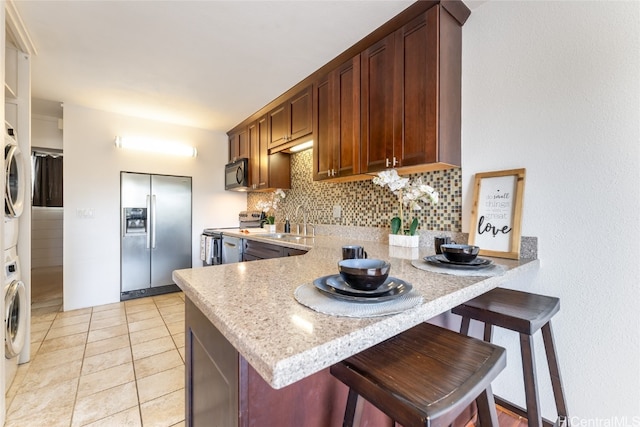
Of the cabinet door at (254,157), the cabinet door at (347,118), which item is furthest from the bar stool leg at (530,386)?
the cabinet door at (254,157)

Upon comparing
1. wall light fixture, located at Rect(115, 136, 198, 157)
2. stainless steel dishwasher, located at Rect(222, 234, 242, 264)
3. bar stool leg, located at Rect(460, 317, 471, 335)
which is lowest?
bar stool leg, located at Rect(460, 317, 471, 335)

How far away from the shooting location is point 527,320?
1.04 metres

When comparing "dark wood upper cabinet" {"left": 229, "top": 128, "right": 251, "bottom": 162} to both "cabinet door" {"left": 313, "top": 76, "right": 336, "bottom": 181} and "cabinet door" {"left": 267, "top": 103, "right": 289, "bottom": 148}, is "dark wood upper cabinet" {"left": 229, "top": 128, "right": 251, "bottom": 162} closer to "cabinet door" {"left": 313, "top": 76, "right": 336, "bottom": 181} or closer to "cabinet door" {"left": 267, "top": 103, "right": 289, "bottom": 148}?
"cabinet door" {"left": 267, "top": 103, "right": 289, "bottom": 148}

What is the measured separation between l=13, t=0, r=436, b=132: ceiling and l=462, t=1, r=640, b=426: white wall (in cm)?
77

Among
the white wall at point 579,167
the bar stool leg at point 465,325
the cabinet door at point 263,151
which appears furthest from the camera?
the cabinet door at point 263,151

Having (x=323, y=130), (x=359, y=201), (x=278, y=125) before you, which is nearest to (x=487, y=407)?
(x=359, y=201)

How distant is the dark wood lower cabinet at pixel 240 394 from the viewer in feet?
2.26

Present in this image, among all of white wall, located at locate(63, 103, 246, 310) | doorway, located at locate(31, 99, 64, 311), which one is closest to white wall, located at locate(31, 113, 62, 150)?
doorway, located at locate(31, 99, 64, 311)

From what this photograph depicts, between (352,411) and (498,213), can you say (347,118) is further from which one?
(352,411)

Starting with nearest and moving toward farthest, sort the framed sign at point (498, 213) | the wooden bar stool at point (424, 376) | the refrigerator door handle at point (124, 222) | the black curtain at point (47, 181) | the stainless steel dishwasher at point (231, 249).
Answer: the wooden bar stool at point (424, 376) → the framed sign at point (498, 213) → the stainless steel dishwasher at point (231, 249) → the refrigerator door handle at point (124, 222) → the black curtain at point (47, 181)

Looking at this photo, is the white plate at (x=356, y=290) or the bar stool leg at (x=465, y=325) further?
the bar stool leg at (x=465, y=325)

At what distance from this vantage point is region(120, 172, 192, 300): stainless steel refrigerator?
3.37m

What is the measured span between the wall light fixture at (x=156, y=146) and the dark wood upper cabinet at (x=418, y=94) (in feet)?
9.14

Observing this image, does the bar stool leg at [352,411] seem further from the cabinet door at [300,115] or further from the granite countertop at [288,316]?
the cabinet door at [300,115]
